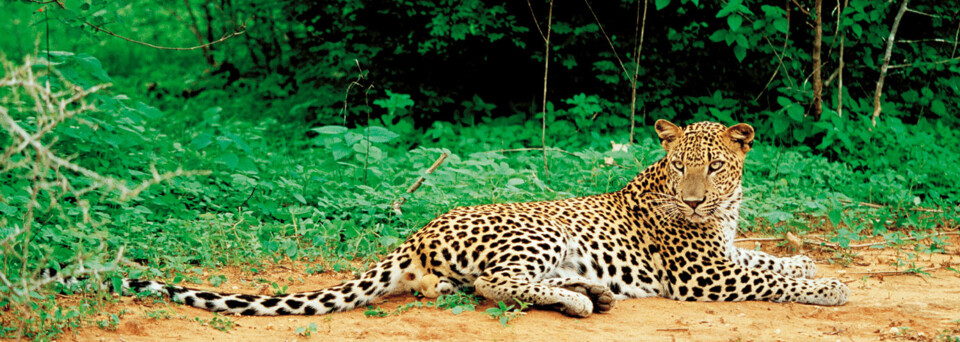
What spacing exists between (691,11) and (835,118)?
2.18m

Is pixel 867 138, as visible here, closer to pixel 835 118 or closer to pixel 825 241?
pixel 835 118

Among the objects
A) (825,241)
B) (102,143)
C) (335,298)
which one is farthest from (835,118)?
(102,143)

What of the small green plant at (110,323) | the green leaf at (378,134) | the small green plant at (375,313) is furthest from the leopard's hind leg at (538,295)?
the green leaf at (378,134)

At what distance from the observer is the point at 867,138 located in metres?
9.37

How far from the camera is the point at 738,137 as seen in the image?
18.7 feet

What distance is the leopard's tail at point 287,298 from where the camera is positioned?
4.74m

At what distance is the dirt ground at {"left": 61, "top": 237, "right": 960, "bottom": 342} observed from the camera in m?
4.47

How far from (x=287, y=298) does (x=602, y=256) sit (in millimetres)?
1971

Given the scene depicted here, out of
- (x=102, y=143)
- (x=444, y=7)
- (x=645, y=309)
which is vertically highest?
(x=444, y=7)

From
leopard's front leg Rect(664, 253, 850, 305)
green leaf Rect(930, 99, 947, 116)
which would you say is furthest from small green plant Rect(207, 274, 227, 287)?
green leaf Rect(930, 99, 947, 116)

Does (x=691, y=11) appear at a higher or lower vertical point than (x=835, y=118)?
higher

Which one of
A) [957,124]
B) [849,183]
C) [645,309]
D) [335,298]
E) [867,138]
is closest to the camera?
[335,298]

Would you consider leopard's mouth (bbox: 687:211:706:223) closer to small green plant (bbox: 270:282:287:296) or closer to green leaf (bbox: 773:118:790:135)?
small green plant (bbox: 270:282:287:296)

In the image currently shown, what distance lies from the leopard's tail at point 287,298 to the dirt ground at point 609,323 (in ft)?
Answer: 0.17
